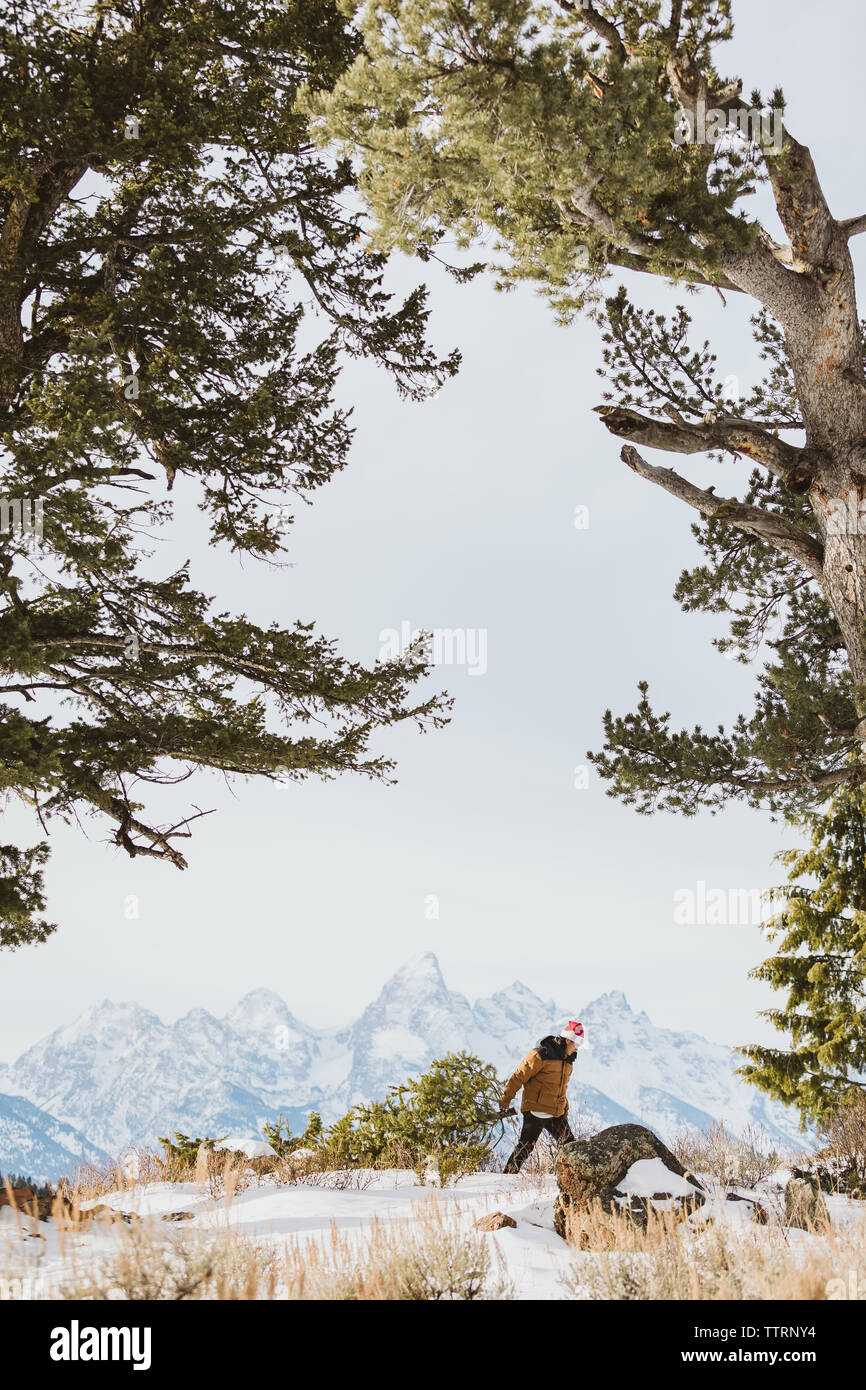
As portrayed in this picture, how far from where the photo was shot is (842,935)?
9062 millimetres

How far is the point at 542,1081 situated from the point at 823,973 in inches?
119

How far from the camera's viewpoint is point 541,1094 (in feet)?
30.7

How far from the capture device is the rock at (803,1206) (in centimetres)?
618

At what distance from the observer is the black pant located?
928 centimetres

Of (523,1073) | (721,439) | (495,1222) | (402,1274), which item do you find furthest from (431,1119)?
(721,439)

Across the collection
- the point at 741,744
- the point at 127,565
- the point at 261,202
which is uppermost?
the point at 261,202

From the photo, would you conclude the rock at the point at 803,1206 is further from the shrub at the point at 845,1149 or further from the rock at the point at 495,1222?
the rock at the point at 495,1222

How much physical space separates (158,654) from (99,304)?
11.6 ft

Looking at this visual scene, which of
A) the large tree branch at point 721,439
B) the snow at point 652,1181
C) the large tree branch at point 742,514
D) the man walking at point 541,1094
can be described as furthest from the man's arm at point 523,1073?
the large tree branch at point 721,439

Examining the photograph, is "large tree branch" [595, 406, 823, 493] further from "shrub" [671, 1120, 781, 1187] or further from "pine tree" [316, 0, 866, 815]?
"shrub" [671, 1120, 781, 1187]

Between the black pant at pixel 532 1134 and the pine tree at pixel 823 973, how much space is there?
1.95 meters
